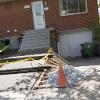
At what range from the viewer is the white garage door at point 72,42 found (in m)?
27.4

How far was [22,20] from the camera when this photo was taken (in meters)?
27.2

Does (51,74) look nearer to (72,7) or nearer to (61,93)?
(61,93)

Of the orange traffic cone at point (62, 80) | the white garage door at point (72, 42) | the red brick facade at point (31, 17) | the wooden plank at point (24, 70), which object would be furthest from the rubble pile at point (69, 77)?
the white garage door at point (72, 42)

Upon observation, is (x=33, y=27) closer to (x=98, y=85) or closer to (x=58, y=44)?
(x=58, y=44)

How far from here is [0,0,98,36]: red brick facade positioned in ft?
87.7

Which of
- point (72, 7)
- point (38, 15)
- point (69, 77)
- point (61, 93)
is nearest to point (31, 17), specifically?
point (38, 15)

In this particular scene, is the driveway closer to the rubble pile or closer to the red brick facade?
the rubble pile

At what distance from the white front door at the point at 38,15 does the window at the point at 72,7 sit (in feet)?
5.09

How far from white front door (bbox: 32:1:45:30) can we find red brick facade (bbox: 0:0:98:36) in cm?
31

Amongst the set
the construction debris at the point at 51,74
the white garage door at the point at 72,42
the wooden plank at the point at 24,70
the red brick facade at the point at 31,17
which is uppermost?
the red brick facade at the point at 31,17

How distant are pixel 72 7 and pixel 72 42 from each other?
9.04 feet

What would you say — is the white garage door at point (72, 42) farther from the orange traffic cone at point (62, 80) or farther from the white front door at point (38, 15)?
the orange traffic cone at point (62, 80)

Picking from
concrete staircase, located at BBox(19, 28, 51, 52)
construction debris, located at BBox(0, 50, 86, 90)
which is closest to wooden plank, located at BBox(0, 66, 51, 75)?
construction debris, located at BBox(0, 50, 86, 90)

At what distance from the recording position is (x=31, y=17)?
27016mm
